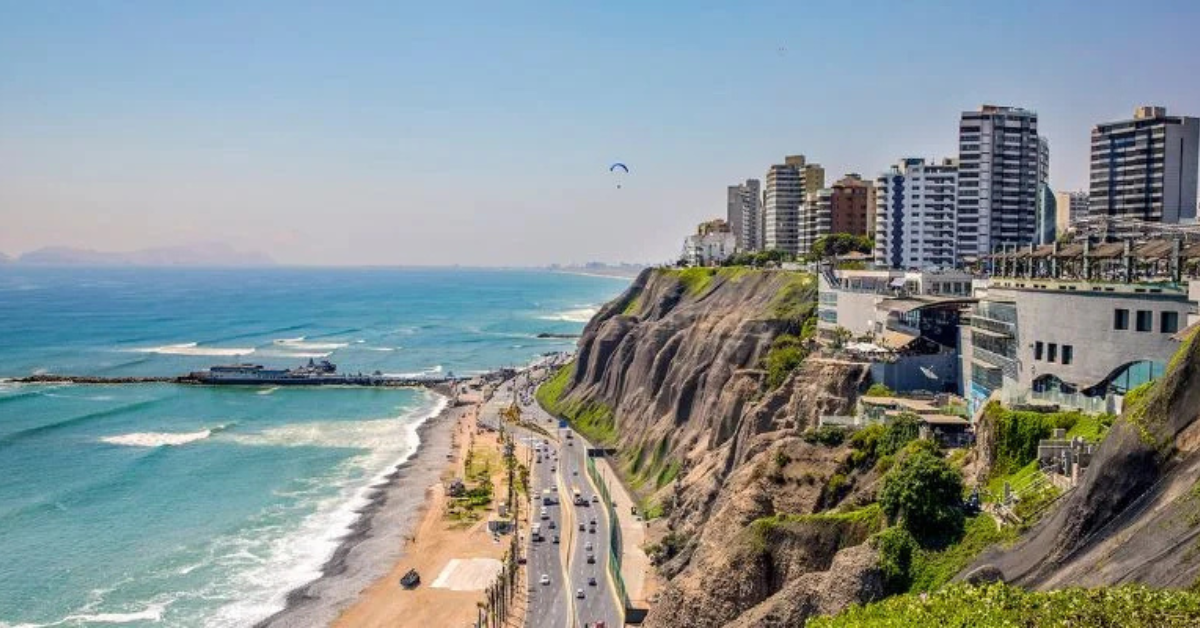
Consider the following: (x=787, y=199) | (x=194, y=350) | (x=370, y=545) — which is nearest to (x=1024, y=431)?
(x=370, y=545)

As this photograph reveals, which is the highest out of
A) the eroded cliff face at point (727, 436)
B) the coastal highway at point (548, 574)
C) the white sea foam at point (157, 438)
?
the eroded cliff face at point (727, 436)

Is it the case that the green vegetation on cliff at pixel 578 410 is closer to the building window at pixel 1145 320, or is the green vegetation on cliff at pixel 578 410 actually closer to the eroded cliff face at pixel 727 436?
the eroded cliff face at pixel 727 436

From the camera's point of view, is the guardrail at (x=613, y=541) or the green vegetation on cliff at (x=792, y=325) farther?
the green vegetation on cliff at (x=792, y=325)

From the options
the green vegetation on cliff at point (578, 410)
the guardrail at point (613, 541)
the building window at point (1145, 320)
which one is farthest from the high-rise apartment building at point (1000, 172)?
the building window at point (1145, 320)

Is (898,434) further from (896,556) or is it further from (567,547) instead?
(567,547)

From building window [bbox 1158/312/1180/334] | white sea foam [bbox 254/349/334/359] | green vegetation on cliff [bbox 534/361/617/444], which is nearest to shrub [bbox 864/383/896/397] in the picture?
building window [bbox 1158/312/1180/334]

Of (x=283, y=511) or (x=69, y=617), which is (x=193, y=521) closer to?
(x=283, y=511)
